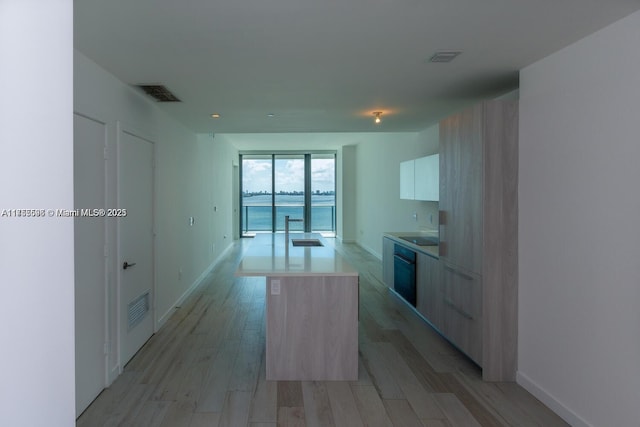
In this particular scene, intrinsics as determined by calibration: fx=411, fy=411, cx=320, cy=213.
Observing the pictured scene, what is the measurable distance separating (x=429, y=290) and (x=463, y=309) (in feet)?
2.72

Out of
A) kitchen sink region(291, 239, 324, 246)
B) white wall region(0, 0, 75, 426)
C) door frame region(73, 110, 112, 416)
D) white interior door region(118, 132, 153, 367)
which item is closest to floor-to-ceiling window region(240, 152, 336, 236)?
kitchen sink region(291, 239, 324, 246)

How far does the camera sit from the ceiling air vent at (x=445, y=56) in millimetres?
2653

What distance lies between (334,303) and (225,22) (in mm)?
2151

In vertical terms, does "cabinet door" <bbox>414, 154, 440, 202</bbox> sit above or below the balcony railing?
above

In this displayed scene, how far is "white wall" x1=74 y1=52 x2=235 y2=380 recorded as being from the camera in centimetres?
304

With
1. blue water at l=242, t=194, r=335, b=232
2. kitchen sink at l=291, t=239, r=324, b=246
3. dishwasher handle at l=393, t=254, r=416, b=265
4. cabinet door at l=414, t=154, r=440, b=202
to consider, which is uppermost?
cabinet door at l=414, t=154, r=440, b=202

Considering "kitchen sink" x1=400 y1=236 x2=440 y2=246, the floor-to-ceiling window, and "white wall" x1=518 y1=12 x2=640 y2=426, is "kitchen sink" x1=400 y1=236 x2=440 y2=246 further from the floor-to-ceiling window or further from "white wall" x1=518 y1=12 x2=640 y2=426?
the floor-to-ceiling window

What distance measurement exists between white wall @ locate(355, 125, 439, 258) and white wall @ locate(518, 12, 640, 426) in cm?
272

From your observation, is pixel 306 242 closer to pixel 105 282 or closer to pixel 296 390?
pixel 296 390

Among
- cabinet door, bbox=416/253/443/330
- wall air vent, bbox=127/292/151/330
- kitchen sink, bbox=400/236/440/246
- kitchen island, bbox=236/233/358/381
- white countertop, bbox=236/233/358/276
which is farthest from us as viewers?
kitchen sink, bbox=400/236/440/246

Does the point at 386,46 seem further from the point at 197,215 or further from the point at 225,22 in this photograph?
the point at 197,215

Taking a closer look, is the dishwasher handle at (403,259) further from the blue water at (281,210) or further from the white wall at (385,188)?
the blue water at (281,210)

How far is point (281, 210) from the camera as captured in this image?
12484 mm

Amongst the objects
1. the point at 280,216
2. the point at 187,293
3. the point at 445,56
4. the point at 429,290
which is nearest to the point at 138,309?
the point at 187,293
